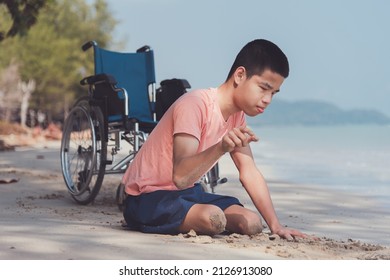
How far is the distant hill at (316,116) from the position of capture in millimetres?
57969

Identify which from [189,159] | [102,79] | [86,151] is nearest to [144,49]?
[102,79]

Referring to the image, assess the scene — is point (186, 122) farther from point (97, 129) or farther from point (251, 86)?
point (97, 129)

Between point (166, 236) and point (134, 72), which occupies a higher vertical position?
point (134, 72)

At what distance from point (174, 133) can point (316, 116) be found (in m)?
57.3

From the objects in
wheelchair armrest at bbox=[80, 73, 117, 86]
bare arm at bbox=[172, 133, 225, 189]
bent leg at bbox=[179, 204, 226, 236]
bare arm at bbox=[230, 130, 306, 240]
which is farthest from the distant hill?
bare arm at bbox=[172, 133, 225, 189]

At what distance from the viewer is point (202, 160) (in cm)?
342

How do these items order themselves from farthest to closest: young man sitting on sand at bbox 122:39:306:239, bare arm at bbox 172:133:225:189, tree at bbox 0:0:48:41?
tree at bbox 0:0:48:41 → young man sitting on sand at bbox 122:39:306:239 → bare arm at bbox 172:133:225:189

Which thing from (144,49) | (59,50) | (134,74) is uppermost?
(59,50)

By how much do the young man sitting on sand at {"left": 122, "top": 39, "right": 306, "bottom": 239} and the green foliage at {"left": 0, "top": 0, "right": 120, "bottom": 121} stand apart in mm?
28736

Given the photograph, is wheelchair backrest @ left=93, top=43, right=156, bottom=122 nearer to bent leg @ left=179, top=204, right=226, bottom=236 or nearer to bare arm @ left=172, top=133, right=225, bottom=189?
bent leg @ left=179, top=204, right=226, bottom=236

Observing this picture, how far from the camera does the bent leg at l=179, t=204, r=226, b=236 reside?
3.74m

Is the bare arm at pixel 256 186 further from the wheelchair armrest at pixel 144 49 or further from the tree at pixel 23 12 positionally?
the tree at pixel 23 12

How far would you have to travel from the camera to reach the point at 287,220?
497cm

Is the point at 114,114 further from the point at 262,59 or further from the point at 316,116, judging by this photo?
the point at 316,116
